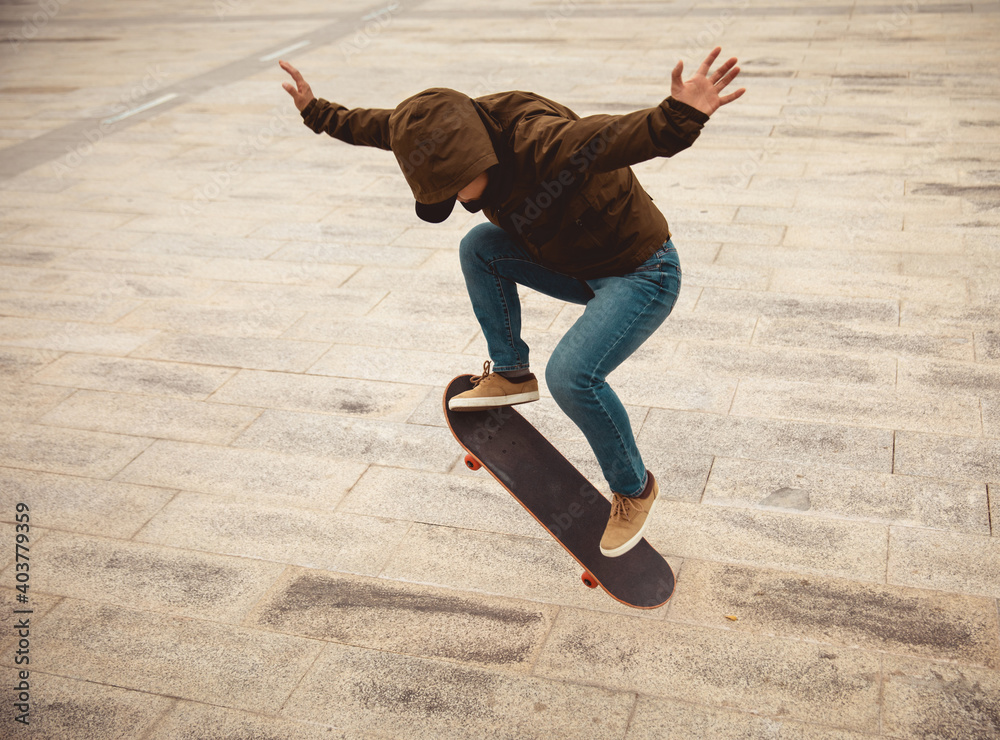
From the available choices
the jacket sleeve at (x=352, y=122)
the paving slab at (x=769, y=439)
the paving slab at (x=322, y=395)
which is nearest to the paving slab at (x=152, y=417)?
the paving slab at (x=322, y=395)

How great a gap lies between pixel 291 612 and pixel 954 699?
9.91 ft

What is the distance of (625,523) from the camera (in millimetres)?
4035

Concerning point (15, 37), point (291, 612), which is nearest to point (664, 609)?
point (291, 612)

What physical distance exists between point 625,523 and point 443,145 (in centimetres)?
191

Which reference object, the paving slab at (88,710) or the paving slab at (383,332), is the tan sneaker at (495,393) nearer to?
the paving slab at (88,710)

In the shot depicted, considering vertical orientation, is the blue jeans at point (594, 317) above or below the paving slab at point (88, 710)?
above

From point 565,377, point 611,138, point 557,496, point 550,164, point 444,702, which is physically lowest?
point 444,702

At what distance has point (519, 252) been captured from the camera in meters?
4.04

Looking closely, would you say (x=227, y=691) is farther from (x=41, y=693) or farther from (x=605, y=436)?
(x=605, y=436)

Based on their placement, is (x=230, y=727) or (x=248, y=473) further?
(x=248, y=473)

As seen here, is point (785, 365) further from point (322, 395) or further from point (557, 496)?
point (322, 395)

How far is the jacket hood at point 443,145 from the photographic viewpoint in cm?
329

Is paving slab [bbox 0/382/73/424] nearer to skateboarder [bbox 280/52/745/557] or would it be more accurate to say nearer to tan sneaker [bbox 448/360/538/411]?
skateboarder [bbox 280/52/745/557]

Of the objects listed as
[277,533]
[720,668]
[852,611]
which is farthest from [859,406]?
[277,533]
